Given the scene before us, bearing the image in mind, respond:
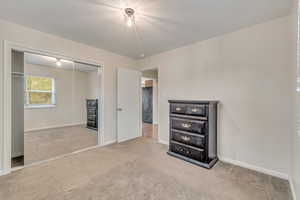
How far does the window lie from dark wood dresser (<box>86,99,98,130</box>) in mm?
860

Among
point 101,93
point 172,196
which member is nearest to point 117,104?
point 101,93

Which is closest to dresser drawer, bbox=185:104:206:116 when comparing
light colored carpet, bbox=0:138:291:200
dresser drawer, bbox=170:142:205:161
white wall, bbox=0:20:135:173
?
dresser drawer, bbox=170:142:205:161

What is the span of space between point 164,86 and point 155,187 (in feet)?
7.68

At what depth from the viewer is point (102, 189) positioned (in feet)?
5.64

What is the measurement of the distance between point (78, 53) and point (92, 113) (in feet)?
5.11

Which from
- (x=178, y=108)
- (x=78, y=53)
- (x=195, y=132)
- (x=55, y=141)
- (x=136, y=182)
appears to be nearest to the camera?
(x=136, y=182)

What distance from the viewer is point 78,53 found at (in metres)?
2.89

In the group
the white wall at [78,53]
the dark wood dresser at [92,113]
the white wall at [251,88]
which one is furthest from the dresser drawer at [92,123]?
the white wall at [251,88]

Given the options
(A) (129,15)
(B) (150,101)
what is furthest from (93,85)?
(B) (150,101)

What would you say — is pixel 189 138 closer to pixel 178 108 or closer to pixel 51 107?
pixel 178 108

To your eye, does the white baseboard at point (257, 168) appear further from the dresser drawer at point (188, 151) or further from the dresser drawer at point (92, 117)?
the dresser drawer at point (92, 117)

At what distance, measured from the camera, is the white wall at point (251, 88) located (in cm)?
193

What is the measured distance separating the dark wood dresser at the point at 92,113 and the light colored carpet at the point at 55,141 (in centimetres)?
18

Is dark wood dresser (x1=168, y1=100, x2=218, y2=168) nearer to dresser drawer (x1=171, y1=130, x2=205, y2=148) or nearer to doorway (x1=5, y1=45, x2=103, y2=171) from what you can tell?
dresser drawer (x1=171, y1=130, x2=205, y2=148)
